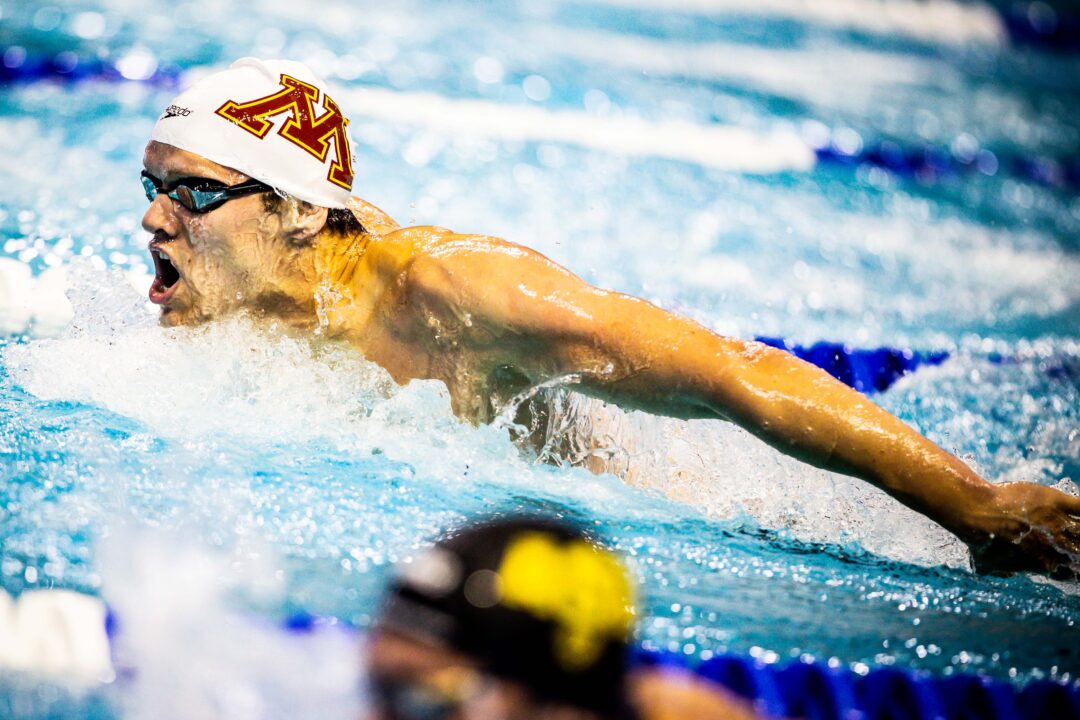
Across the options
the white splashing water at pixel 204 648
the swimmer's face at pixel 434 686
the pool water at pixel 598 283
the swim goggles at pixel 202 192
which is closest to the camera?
the swimmer's face at pixel 434 686

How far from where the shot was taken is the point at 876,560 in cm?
248

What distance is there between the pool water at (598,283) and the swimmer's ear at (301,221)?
0.79 ft

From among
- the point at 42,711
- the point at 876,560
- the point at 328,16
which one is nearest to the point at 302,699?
the point at 42,711

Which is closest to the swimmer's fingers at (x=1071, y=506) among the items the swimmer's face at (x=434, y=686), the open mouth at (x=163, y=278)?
the swimmer's face at (x=434, y=686)

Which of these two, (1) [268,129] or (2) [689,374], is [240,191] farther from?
(2) [689,374]

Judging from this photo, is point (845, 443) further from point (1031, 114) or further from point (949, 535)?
point (1031, 114)

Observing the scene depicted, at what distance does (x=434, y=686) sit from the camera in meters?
1.11

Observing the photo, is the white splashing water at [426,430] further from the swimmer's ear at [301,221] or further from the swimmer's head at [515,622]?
the swimmer's head at [515,622]

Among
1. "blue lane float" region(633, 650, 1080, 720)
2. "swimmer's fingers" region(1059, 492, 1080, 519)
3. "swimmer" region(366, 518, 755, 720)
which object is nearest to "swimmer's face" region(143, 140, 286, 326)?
"blue lane float" region(633, 650, 1080, 720)

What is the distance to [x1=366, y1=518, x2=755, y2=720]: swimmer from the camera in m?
1.09

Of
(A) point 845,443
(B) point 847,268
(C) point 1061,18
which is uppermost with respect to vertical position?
(C) point 1061,18

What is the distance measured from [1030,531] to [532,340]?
101 centimetres

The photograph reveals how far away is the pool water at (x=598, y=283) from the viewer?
2199 mm

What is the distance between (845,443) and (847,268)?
111 inches
